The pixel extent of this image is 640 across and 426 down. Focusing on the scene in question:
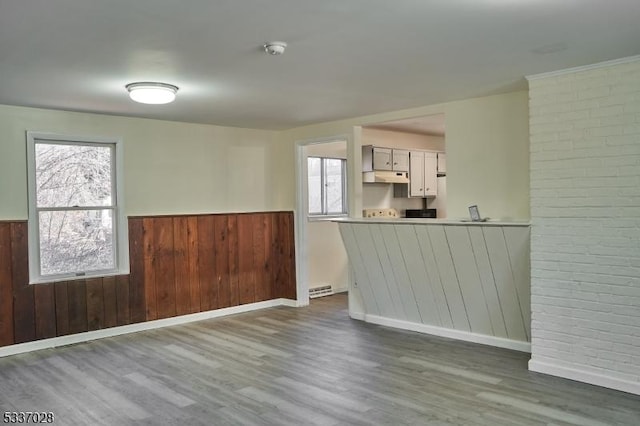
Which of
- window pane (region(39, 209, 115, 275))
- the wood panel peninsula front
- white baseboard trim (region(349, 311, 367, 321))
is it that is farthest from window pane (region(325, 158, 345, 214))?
window pane (region(39, 209, 115, 275))

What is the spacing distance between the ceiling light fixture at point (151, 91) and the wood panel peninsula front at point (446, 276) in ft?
7.49

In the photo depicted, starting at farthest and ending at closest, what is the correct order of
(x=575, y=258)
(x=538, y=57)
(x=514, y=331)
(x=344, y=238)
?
1. (x=344, y=238)
2. (x=514, y=331)
3. (x=575, y=258)
4. (x=538, y=57)

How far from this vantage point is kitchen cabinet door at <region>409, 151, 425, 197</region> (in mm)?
7645

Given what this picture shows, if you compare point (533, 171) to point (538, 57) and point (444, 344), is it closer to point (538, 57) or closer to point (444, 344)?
point (538, 57)

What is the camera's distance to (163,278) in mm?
5906

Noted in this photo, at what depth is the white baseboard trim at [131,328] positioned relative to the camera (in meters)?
4.91

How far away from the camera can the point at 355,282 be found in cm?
Result: 595

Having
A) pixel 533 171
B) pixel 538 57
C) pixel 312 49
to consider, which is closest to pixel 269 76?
pixel 312 49

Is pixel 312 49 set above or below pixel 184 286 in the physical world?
above

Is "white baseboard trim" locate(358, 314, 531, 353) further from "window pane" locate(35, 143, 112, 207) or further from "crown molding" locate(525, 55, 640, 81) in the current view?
"window pane" locate(35, 143, 112, 207)

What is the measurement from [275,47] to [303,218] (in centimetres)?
382

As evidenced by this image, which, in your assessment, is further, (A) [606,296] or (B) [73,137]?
(B) [73,137]

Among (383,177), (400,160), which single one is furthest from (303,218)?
(400,160)

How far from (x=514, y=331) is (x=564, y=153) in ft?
5.48
